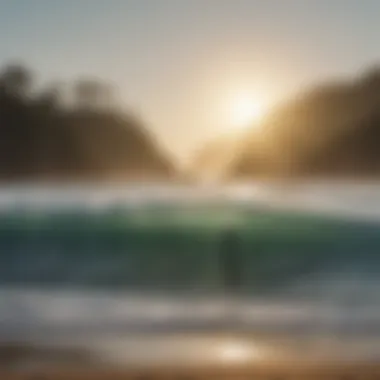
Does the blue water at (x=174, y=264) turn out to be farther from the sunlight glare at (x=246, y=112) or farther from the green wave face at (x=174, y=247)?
the sunlight glare at (x=246, y=112)

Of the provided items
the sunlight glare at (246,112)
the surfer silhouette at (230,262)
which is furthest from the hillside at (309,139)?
the surfer silhouette at (230,262)

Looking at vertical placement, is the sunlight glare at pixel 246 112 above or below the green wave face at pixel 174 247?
above

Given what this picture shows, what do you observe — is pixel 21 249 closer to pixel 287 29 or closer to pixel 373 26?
pixel 287 29

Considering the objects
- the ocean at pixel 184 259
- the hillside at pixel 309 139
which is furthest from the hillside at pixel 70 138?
the hillside at pixel 309 139

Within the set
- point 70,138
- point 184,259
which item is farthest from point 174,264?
point 70,138

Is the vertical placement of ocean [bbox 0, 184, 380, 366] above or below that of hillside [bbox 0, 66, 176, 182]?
below

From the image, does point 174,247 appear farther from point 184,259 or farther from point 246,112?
point 246,112

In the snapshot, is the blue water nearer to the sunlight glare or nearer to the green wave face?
the green wave face

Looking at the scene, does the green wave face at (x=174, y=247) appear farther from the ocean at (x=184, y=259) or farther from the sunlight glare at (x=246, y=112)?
the sunlight glare at (x=246, y=112)

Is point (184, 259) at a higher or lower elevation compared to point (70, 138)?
lower

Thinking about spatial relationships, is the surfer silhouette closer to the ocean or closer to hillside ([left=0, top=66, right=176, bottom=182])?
the ocean

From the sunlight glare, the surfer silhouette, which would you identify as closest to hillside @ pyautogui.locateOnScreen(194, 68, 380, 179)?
the sunlight glare

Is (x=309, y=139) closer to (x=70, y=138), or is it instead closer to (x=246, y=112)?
(x=246, y=112)

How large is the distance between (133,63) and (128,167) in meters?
0.22
